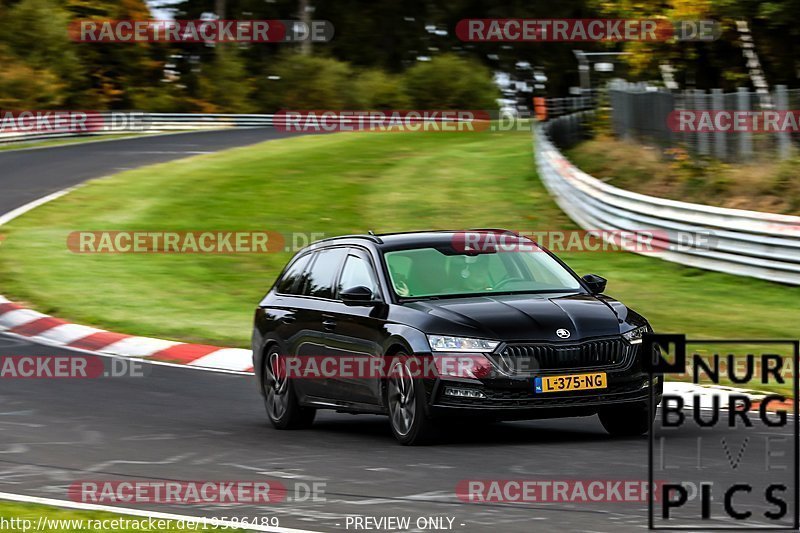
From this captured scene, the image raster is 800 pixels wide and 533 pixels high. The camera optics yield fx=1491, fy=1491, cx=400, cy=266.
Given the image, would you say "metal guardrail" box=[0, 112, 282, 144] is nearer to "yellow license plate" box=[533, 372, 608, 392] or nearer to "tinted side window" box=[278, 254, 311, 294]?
"tinted side window" box=[278, 254, 311, 294]

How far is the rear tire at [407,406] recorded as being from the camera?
971cm

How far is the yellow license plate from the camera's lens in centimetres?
950

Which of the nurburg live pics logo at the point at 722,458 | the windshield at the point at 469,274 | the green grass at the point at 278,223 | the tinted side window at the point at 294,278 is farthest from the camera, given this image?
the green grass at the point at 278,223

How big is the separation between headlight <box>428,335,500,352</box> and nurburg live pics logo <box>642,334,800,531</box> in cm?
105

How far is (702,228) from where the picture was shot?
21.3m

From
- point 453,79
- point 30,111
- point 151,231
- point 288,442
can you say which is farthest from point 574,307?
point 453,79

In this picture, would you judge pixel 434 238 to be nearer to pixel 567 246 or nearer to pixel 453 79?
pixel 567 246

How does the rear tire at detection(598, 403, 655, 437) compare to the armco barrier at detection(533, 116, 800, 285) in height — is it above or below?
above

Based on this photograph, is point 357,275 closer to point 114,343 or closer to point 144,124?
point 114,343

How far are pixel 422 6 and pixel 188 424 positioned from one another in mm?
75759

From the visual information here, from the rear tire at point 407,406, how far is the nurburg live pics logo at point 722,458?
149cm

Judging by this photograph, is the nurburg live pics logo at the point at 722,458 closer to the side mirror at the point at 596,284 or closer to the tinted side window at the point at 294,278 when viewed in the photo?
the side mirror at the point at 596,284

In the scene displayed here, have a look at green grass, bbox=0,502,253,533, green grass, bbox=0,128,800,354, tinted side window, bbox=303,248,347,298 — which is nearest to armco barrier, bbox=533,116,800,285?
green grass, bbox=0,128,800,354

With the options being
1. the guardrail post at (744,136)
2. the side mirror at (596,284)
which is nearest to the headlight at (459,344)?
the side mirror at (596,284)
